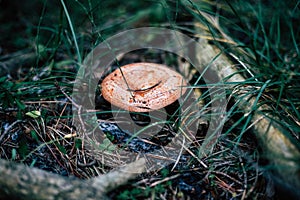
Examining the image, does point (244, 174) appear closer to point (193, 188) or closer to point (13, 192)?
point (193, 188)

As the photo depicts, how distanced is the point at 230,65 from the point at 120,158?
3.52 ft

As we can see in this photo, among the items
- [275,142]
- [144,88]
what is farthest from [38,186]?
[275,142]

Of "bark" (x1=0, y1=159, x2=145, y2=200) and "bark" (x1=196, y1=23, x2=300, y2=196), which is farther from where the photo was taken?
"bark" (x1=196, y1=23, x2=300, y2=196)

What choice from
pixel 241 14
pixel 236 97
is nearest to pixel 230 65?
pixel 236 97

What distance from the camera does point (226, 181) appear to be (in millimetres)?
1710

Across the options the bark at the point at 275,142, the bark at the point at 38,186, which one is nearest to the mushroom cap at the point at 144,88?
the bark at the point at 275,142

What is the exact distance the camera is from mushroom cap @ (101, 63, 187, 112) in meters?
1.93

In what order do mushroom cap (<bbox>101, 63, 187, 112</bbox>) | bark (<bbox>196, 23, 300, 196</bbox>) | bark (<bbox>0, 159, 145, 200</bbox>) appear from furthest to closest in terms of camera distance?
mushroom cap (<bbox>101, 63, 187, 112</bbox>) → bark (<bbox>196, 23, 300, 196</bbox>) → bark (<bbox>0, 159, 145, 200</bbox>)

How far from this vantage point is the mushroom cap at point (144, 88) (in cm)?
193

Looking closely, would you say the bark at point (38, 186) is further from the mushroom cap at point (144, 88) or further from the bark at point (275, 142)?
the bark at point (275, 142)

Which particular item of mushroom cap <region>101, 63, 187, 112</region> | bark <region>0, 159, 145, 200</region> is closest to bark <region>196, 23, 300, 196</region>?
mushroom cap <region>101, 63, 187, 112</region>

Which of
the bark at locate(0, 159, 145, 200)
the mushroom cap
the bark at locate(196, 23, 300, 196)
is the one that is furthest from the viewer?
the mushroom cap

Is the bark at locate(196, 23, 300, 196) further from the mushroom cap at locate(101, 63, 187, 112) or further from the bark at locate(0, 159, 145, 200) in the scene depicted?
the bark at locate(0, 159, 145, 200)

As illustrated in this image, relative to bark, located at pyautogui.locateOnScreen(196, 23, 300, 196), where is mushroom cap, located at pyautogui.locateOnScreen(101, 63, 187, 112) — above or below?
above
